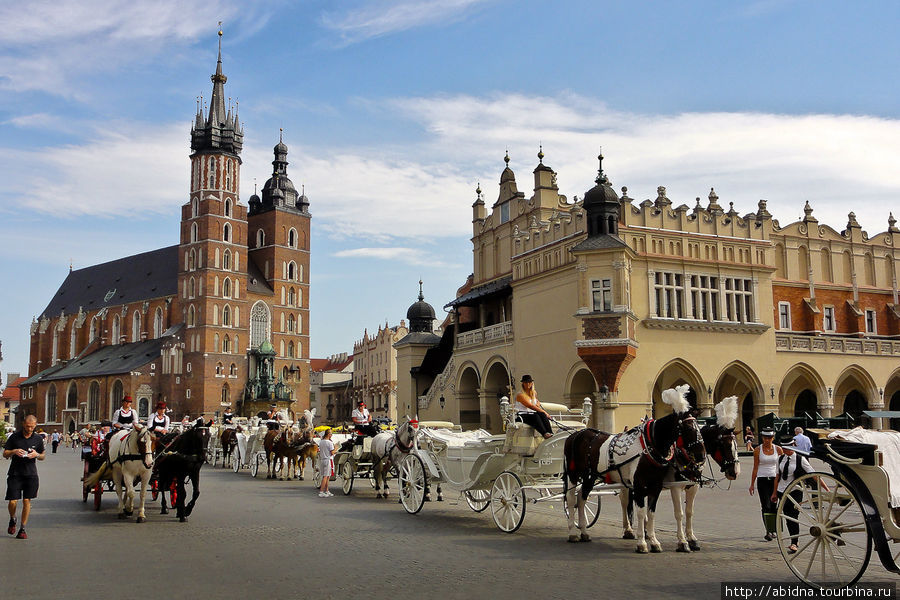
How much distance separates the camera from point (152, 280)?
96375 millimetres

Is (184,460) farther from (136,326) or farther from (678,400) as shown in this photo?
(136,326)

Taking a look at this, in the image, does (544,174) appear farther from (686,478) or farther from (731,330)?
(686,478)

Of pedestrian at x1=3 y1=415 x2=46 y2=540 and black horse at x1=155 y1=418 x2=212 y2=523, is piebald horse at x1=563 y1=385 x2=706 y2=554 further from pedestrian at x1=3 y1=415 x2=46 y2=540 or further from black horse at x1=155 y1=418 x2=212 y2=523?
pedestrian at x1=3 y1=415 x2=46 y2=540

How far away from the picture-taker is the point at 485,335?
4156 centimetres

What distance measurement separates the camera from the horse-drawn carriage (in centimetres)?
720

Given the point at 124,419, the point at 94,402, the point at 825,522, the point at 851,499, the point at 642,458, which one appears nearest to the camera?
the point at 851,499

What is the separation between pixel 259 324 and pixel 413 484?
78425 millimetres

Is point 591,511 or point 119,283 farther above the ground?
point 119,283

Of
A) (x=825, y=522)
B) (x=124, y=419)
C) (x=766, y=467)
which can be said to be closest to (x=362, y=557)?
(x=825, y=522)

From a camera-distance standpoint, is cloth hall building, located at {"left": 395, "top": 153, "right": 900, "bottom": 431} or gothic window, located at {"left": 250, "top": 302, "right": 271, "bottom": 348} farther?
gothic window, located at {"left": 250, "top": 302, "right": 271, "bottom": 348}

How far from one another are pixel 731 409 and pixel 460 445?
530 centimetres

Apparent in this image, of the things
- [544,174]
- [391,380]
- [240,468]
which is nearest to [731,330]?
[544,174]

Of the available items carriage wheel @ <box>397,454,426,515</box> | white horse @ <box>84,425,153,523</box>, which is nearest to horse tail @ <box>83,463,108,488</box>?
white horse @ <box>84,425,153,523</box>

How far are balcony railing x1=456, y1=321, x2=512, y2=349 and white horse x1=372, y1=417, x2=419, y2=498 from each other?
2120 cm
